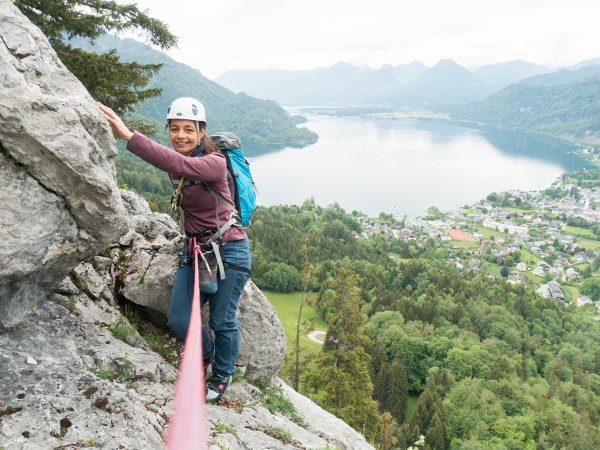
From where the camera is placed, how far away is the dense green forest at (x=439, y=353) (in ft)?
68.5

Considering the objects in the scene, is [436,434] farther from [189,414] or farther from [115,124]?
[189,414]

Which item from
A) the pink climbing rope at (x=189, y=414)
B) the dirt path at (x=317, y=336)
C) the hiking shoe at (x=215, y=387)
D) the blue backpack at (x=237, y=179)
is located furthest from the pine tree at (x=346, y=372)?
the dirt path at (x=317, y=336)

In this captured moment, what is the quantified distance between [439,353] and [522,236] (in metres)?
85.7

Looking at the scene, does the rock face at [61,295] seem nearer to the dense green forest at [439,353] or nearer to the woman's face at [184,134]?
the woman's face at [184,134]

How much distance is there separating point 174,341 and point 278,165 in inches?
6389

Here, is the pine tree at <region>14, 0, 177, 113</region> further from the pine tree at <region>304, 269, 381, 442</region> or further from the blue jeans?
the pine tree at <region>304, 269, 381, 442</region>

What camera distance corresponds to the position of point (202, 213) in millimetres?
5297

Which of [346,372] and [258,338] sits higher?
[258,338]

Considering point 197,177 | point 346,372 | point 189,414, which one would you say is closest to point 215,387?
point 197,177

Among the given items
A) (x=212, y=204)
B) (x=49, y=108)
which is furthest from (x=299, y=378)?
(x=49, y=108)

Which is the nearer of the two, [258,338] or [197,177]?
[197,177]

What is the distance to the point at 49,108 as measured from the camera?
13.9 feet

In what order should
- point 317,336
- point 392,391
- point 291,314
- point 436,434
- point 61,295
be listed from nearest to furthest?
point 61,295
point 436,434
point 392,391
point 317,336
point 291,314

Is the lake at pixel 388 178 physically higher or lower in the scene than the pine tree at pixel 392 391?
higher
